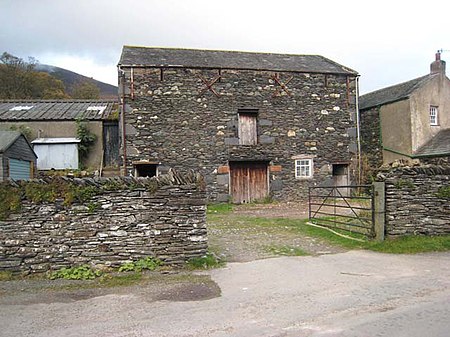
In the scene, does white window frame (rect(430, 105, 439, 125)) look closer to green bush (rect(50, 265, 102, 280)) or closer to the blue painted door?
green bush (rect(50, 265, 102, 280))

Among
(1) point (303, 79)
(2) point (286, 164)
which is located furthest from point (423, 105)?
(2) point (286, 164)

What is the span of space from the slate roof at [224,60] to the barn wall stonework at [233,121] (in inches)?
13.2

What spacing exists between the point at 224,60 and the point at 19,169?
1108 cm

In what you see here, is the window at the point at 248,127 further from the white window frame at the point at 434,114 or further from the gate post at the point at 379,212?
the gate post at the point at 379,212

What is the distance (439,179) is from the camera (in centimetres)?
943

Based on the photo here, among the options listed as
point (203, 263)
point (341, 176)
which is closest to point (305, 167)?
point (341, 176)

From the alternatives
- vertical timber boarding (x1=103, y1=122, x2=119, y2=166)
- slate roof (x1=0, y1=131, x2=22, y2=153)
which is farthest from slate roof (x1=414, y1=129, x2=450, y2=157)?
slate roof (x1=0, y1=131, x2=22, y2=153)

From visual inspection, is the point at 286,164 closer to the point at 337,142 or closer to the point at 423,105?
the point at 337,142

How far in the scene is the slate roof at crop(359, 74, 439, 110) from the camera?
2027 cm

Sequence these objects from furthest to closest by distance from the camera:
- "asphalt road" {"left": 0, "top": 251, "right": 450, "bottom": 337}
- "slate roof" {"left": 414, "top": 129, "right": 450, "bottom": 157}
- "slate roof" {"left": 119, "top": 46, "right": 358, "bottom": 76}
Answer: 1. "slate roof" {"left": 414, "top": 129, "right": 450, "bottom": 157}
2. "slate roof" {"left": 119, "top": 46, "right": 358, "bottom": 76}
3. "asphalt road" {"left": 0, "top": 251, "right": 450, "bottom": 337}

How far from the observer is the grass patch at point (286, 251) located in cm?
835

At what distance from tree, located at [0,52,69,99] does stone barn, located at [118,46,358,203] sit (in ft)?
64.0

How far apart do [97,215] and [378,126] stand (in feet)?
61.6

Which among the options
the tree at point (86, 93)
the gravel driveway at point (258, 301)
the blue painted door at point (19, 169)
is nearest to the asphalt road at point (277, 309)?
the gravel driveway at point (258, 301)
